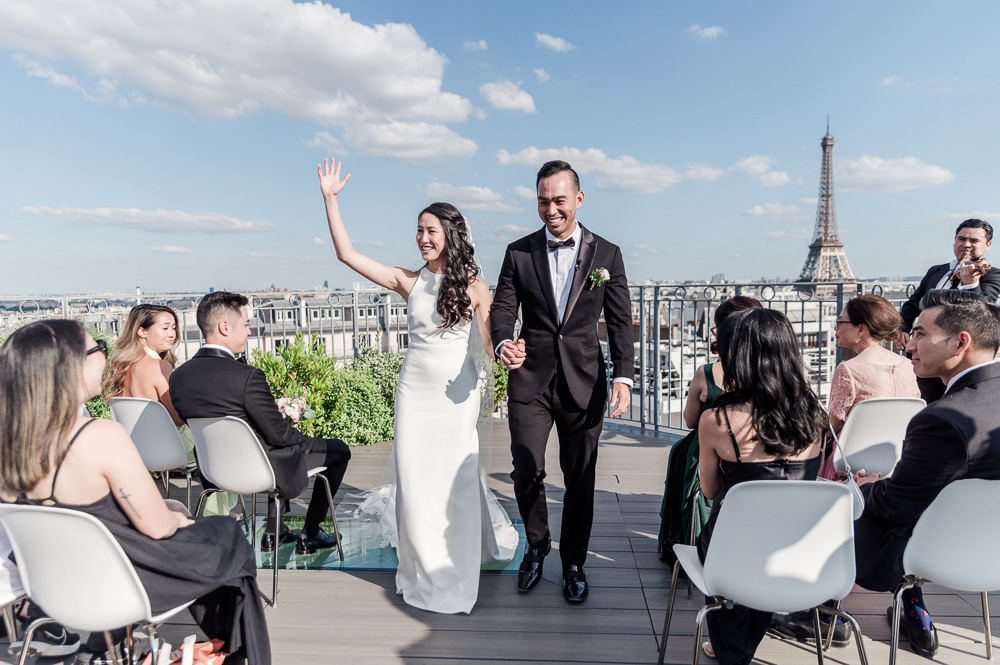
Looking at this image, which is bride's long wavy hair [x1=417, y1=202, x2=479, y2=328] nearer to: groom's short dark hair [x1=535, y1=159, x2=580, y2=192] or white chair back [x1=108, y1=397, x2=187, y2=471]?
groom's short dark hair [x1=535, y1=159, x2=580, y2=192]

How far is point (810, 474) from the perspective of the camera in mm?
2031

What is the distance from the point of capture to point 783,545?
5.81 ft

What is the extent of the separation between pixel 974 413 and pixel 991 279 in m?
2.82

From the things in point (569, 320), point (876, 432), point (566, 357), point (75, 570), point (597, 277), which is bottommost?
point (75, 570)

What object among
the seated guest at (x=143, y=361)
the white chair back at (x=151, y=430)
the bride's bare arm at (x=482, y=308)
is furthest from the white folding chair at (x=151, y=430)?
the bride's bare arm at (x=482, y=308)

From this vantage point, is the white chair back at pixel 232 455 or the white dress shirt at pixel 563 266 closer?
the white chair back at pixel 232 455

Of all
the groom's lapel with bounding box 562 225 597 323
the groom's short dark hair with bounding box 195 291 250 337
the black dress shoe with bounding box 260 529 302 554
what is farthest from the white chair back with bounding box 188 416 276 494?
the groom's lapel with bounding box 562 225 597 323

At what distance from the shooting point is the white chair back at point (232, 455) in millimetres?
2807

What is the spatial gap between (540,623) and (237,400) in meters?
1.82

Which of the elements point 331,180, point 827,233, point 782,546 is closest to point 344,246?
point 331,180

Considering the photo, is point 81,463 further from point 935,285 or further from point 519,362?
point 935,285

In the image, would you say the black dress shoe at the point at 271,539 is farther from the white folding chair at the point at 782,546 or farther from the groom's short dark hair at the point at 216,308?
the white folding chair at the point at 782,546

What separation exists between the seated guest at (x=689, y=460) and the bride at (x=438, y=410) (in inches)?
40.7

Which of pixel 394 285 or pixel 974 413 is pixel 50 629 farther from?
pixel 974 413
